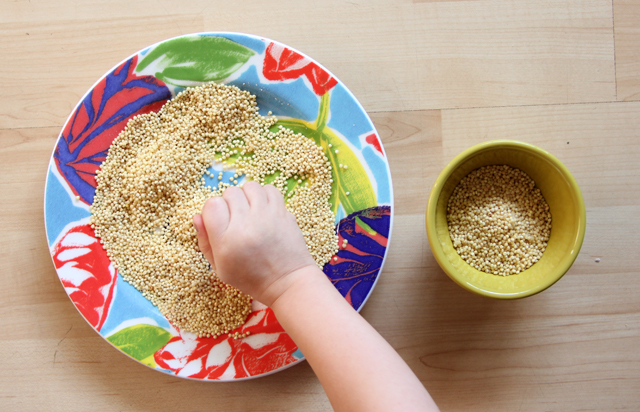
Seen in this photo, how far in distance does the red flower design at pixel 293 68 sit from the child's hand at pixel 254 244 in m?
0.24

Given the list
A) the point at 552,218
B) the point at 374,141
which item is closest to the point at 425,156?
the point at 374,141

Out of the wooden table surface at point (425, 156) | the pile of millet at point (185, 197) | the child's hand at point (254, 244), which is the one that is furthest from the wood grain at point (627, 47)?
the child's hand at point (254, 244)

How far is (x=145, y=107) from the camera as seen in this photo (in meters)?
0.78

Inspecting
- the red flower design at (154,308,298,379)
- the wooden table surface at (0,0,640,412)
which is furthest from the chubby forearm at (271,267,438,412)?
the wooden table surface at (0,0,640,412)

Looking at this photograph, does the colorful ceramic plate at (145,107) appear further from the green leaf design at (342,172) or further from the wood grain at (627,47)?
the wood grain at (627,47)

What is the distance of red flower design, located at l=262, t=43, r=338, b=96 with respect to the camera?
0.75 m

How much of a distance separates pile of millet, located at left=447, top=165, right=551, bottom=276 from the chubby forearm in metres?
0.27

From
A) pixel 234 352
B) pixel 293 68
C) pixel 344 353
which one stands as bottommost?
pixel 234 352

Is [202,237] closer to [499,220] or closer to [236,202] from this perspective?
[236,202]

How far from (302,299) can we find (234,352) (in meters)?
0.22

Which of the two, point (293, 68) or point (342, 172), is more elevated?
point (293, 68)

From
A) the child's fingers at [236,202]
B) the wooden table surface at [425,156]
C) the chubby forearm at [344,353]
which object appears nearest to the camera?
the chubby forearm at [344,353]

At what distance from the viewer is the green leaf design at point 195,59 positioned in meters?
0.75

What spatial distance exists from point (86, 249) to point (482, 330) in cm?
Result: 80
